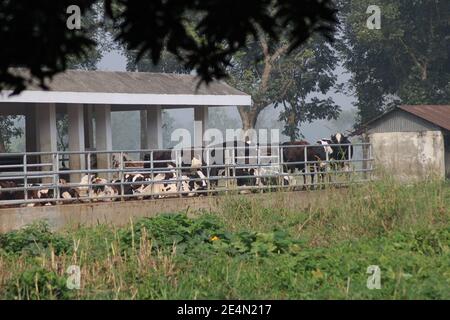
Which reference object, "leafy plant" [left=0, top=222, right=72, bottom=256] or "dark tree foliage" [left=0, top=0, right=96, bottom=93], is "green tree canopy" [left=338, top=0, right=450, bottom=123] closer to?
"leafy plant" [left=0, top=222, right=72, bottom=256]

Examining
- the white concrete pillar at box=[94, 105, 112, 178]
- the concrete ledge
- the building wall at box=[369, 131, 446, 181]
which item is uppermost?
the white concrete pillar at box=[94, 105, 112, 178]

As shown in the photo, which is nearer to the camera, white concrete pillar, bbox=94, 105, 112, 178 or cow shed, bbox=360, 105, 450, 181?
white concrete pillar, bbox=94, 105, 112, 178

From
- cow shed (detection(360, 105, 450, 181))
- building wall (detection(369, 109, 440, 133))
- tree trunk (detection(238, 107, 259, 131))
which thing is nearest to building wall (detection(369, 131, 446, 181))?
cow shed (detection(360, 105, 450, 181))

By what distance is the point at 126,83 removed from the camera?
27750 millimetres

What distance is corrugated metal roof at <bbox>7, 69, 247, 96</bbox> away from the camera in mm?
25589

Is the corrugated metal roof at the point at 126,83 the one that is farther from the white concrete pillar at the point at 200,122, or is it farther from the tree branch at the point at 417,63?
the tree branch at the point at 417,63

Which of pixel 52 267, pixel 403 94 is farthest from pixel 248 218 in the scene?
pixel 403 94

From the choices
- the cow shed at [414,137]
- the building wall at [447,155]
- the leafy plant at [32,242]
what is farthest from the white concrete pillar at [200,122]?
the leafy plant at [32,242]

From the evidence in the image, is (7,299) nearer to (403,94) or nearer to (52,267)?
(52,267)

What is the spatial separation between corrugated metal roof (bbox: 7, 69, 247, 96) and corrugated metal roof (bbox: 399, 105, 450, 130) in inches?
430

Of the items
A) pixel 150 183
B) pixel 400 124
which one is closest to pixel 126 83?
pixel 150 183

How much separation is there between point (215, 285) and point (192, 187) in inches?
482

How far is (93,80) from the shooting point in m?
27.0
